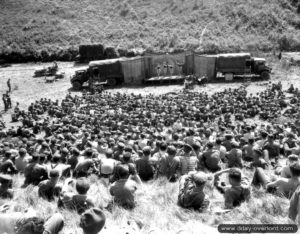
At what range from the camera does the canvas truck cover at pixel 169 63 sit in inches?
1248

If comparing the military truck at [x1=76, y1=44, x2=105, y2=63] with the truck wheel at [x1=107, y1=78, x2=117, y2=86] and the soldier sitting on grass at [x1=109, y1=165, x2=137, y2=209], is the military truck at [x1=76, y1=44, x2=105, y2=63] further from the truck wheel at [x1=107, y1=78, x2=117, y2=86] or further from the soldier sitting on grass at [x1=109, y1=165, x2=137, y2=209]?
the soldier sitting on grass at [x1=109, y1=165, x2=137, y2=209]

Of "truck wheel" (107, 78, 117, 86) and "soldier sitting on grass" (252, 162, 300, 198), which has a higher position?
"soldier sitting on grass" (252, 162, 300, 198)

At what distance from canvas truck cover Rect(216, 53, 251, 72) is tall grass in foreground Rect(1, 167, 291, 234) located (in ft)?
77.2

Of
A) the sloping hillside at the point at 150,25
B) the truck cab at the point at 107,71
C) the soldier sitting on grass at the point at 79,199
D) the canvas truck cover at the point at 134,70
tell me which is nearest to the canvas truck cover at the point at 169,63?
the canvas truck cover at the point at 134,70

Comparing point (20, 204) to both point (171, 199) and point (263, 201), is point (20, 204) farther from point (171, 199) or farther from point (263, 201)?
point (263, 201)

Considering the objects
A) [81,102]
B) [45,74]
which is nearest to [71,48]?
[45,74]

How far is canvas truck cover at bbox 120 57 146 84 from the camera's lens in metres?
31.7

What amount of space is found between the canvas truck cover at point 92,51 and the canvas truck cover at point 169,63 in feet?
40.4

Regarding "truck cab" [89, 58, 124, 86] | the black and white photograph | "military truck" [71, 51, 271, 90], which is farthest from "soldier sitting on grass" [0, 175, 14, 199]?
"truck cab" [89, 58, 124, 86]

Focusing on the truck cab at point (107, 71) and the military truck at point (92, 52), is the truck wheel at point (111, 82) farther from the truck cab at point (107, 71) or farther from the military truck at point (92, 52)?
the military truck at point (92, 52)

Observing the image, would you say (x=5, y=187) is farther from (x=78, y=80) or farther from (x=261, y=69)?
(x=261, y=69)

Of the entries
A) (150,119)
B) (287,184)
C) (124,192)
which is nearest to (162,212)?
(124,192)

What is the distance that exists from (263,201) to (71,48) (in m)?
42.7

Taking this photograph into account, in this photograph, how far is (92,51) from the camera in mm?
42219
